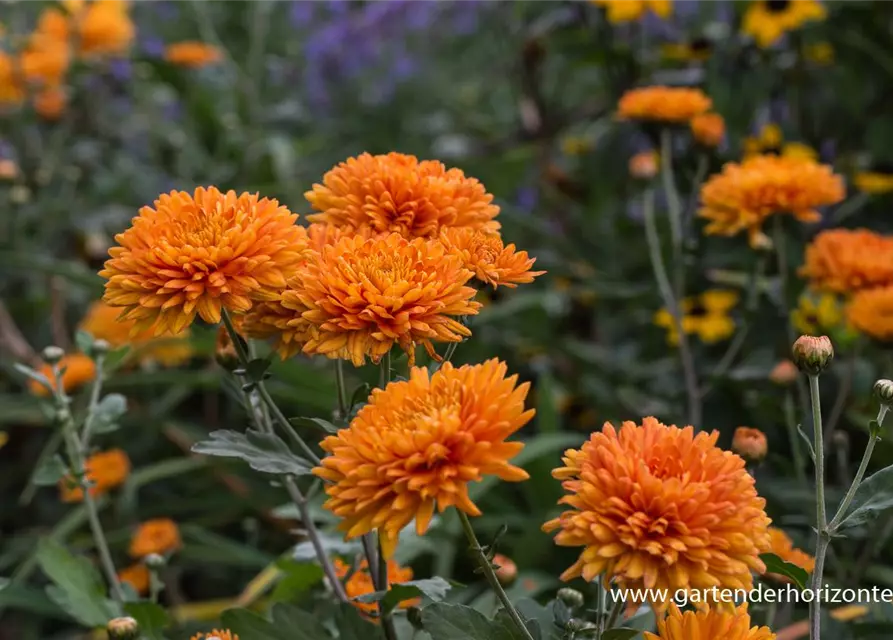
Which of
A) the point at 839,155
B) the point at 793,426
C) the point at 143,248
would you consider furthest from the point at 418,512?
the point at 839,155

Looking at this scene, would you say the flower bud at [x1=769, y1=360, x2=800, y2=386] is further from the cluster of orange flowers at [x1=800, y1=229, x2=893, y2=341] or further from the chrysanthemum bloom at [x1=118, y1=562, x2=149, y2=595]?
the chrysanthemum bloom at [x1=118, y1=562, x2=149, y2=595]

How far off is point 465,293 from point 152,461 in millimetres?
1293

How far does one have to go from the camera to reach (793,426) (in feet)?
3.00

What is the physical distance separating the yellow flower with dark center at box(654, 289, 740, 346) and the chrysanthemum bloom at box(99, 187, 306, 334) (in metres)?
0.89

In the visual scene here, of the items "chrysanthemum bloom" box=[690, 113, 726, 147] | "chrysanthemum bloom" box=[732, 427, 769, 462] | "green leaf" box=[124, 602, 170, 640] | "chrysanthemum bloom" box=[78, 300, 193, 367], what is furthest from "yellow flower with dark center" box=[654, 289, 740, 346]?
"green leaf" box=[124, 602, 170, 640]

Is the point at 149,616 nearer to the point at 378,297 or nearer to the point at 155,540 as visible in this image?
the point at 378,297

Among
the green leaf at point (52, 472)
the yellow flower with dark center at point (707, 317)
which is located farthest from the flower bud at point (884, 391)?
the yellow flower with dark center at point (707, 317)

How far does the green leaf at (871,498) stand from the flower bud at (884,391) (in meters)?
0.04

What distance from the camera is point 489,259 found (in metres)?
0.58

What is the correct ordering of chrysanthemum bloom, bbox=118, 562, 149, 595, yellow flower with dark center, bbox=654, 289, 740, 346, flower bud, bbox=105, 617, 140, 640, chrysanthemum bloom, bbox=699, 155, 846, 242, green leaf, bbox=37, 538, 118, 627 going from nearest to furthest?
flower bud, bbox=105, 617, 140, 640 < green leaf, bbox=37, 538, 118, 627 < chrysanthemum bloom, bbox=699, 155, 846, 242 < chrysanthemum bloom, bbox=118, 562, 149, 595 < yellow flower with dark center, bbox=654, 289, 740, 346

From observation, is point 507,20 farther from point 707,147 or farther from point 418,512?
point 418,512

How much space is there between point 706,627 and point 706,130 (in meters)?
0.77

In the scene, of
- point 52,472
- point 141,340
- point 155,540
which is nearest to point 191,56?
point 141,340

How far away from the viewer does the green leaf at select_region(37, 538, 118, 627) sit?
2.62 feet
